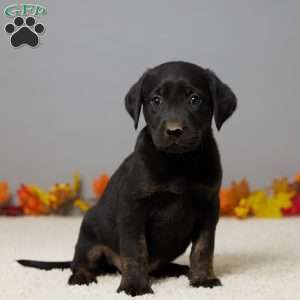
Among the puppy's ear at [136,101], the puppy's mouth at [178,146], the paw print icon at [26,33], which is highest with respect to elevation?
the paw print icon at [26,33]

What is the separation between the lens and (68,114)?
5.30 meters

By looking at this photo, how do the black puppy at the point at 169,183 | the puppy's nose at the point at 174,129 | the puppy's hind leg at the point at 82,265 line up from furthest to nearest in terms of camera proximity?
the puppy's hind leg at the point at 82,265 < the black puppy at the point at 169,183 < the puppy's nose at the point at 174,129

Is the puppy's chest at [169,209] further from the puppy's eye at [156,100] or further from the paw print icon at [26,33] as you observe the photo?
the paw print icon at [26,33]

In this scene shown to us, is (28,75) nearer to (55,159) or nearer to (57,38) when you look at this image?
(57,38)

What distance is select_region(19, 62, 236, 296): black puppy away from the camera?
2.64 metres

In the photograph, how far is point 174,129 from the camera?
2.52 m

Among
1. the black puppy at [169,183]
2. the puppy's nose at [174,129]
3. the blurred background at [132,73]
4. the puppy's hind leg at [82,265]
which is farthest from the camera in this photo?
the blurred background at [132,73]

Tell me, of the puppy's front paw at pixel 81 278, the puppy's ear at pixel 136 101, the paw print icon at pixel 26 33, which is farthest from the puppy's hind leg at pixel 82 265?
the paw print icon at pixel 26 33

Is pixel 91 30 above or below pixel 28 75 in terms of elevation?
above

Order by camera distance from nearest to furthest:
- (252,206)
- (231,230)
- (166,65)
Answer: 1. (166,65)
2. (231,230)
3. (252,206)

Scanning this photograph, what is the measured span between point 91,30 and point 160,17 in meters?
0.57

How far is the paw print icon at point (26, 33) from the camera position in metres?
5.27

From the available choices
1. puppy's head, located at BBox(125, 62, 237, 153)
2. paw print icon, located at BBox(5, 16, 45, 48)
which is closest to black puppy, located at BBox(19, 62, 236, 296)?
Answer: puppy's head, located at BBox(125, 62, 237, 153)

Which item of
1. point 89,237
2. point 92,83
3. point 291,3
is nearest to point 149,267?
point 89,237
